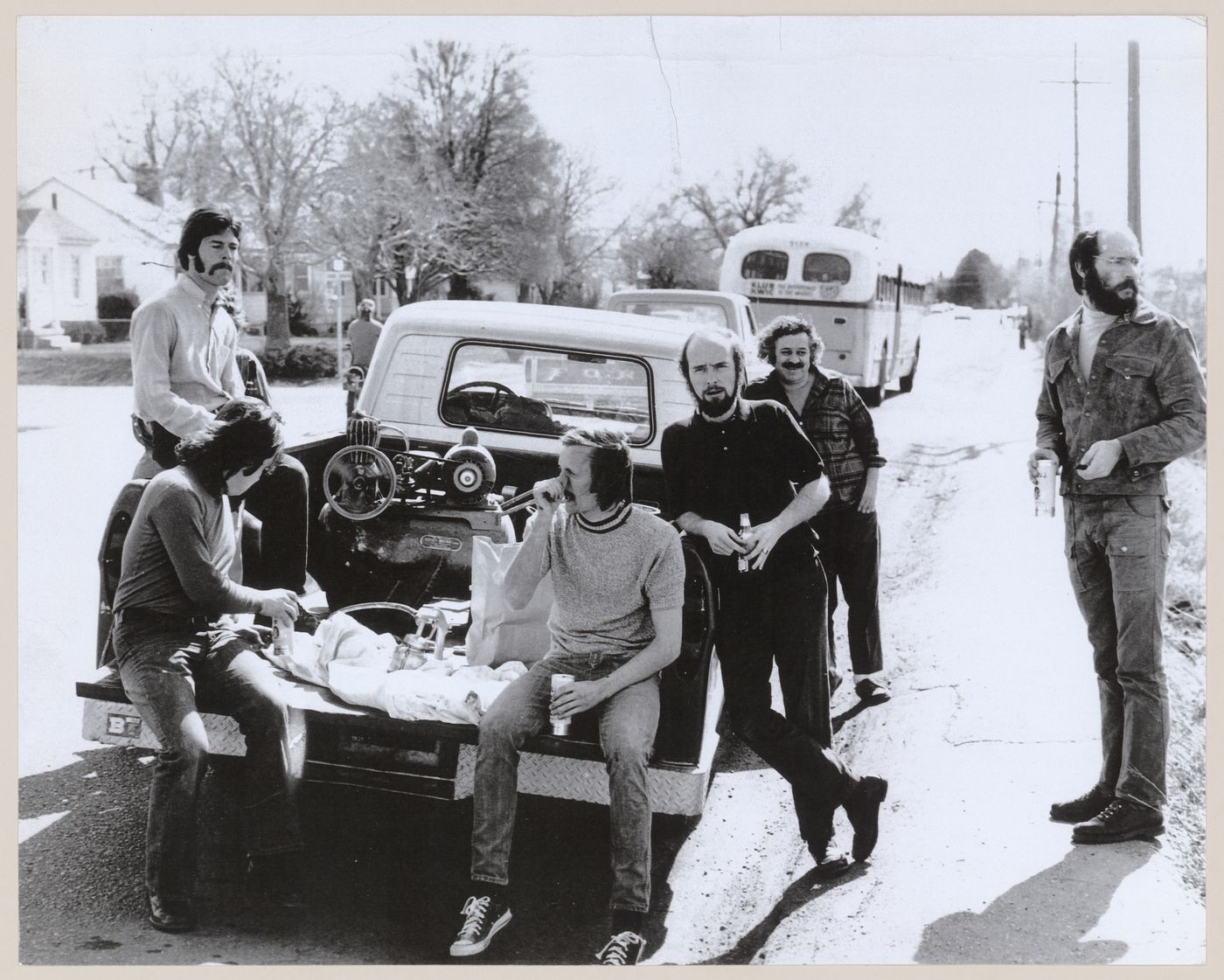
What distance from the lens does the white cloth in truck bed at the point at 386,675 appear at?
381 centimetres

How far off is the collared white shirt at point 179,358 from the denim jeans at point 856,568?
271 centimetres

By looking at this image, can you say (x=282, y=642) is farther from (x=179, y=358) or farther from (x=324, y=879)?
(x=179, y=358)

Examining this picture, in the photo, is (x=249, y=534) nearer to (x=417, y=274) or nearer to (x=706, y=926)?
(x=706, y=926)

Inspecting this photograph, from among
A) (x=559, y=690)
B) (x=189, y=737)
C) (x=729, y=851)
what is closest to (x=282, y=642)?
(x=189, y=737)

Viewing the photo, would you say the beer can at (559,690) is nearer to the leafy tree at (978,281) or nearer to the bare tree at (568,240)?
the leafy tree at (978,281)

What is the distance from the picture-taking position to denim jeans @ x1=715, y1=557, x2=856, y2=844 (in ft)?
13.4

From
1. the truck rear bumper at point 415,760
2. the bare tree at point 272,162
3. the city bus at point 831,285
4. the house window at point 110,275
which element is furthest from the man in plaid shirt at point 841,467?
the city bus at point 831,285

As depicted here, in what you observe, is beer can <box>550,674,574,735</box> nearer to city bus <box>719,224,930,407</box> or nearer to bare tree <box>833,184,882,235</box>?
bare tree <box>833,184,882,235</box>

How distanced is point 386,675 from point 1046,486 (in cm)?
233

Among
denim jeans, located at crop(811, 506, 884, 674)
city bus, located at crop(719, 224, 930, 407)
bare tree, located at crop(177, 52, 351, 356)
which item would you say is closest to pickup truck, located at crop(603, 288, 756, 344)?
city bus, located at crop(719, 224, 930, 407)

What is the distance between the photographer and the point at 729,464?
163 inches

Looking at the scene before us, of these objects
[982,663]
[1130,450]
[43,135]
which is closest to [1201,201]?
[1130,450]

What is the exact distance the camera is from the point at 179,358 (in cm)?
484

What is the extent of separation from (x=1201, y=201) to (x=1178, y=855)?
8.11 feet
